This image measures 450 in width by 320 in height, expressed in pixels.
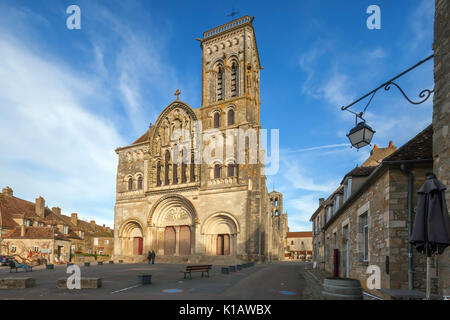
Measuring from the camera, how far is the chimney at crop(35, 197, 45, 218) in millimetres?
40406

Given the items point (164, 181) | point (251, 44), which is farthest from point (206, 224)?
point (251, 44)

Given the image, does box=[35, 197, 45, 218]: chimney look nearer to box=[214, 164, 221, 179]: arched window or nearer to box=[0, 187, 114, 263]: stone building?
box=[0, 187, 114, 263]: stone building

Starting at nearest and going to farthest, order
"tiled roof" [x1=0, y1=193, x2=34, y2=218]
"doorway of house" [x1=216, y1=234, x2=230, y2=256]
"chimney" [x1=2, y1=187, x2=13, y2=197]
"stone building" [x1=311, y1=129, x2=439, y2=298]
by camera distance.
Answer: "stone building" [x1=311, y1=129, x2=439, y2=298] → "doorway of house" [x1=216, y1=234, x2=230, y2=256] → "tiled roof" [x1=0, y1=193, x2=34, y2=218] → "chimney" [x1=2, y1=187, x2=13, y2=197]

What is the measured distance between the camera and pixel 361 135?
23.3ft

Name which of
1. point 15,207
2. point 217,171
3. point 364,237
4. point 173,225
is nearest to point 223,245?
point 173,225

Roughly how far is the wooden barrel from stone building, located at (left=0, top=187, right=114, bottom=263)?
86.7 feet

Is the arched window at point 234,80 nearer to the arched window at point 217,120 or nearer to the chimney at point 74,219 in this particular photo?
the arched window at point 217,120

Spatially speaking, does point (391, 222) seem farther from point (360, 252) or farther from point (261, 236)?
point (261, 236)

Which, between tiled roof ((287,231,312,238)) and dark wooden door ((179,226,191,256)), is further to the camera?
tiled roof ((287,231,312,238))

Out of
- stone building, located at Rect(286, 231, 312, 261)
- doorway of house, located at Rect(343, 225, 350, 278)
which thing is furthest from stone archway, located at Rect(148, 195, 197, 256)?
stone building, located at Rect(286, 231, 312, 261)

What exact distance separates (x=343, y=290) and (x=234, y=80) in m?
29.7

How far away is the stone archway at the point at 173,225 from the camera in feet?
102

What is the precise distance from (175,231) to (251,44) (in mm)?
21198

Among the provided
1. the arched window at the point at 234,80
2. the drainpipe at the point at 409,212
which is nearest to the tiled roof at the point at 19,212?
the arched window at the point at 234,80
